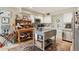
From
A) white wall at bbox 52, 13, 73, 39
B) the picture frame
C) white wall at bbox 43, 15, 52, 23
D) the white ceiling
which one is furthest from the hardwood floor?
the picture frame

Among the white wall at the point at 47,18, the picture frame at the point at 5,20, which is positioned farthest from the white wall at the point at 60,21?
the picture frame at the point at 5,20

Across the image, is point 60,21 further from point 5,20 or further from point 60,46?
point 5,20

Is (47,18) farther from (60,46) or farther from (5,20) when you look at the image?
(5,20)

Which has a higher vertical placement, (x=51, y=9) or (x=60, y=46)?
(x=51, y=9)

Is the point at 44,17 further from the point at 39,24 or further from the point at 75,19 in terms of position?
the point at 75,19

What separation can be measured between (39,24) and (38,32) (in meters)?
0.12

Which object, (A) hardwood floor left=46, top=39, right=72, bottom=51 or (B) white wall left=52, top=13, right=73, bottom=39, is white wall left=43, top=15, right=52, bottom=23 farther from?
(A) hardwood floor left=46, top=39, right=72, bottom=51

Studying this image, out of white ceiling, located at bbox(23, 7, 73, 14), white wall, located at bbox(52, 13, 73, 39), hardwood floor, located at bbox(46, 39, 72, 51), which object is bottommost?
hardwood floor, located at bbox(46, 39, 72, 51)

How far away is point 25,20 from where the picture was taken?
1174mm

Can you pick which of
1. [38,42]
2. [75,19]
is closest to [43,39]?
[38,42]

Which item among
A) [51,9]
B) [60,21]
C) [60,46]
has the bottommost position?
[60,46]

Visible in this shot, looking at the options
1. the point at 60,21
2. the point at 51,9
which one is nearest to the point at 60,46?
the point at 60,21

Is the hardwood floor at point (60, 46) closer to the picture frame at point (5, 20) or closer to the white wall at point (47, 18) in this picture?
the white wall at point (47, 18)
